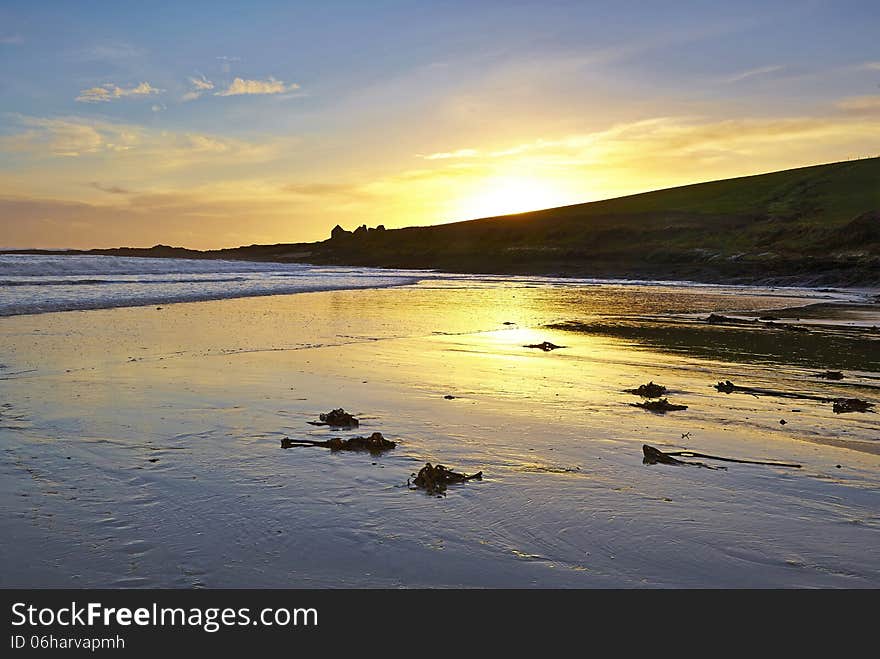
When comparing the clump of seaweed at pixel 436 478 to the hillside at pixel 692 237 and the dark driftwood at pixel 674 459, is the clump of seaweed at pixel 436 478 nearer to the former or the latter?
the dark driftwood at pixel 674 459

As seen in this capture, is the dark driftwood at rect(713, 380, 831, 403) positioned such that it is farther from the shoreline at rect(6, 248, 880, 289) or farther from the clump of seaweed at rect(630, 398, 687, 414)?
the shoreline at rect(6, 248, 880, 289)

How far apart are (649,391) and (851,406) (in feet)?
8.30

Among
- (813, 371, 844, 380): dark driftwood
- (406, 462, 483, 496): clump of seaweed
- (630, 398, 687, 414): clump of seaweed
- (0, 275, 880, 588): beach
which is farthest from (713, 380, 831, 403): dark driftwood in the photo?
(406, 462, 483, 496): clump of seaweed

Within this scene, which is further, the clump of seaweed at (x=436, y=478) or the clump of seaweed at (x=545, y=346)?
the clump of seaweed at (x=545, y=346)

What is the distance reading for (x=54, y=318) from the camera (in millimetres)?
18984

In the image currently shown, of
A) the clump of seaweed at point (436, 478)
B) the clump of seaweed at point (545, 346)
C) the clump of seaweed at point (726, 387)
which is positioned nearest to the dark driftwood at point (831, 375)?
the clump of seaweed at point (726, 387)

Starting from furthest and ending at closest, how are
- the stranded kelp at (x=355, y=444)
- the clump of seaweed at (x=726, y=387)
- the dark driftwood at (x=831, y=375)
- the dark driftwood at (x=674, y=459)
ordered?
the dark driftwood at (x=831, y=375) < the clump of seaweed at (x=726, y=387) < the stranded kelp at (x=355, y=444) < the dark driftwood at (x=674, y=459)

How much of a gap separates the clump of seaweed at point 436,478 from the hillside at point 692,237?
4669cm

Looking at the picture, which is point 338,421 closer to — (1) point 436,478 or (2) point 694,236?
(1) point 436,478

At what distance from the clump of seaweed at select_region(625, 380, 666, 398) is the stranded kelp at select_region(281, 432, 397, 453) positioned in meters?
4.36

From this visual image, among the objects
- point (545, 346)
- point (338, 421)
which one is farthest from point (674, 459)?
point (545, 346)

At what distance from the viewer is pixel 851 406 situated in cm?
907

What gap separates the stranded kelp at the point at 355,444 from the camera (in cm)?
699
